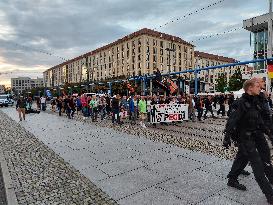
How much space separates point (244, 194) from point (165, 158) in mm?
3035

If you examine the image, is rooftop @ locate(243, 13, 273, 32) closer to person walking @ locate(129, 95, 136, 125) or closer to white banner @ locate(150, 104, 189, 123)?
white banner @ locate(150, 104, 189, 123)

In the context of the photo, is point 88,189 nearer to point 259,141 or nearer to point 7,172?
point 7,172

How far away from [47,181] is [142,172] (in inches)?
80.6

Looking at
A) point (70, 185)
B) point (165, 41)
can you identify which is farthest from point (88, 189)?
point (165, 41)

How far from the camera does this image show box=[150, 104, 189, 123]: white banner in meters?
15.5

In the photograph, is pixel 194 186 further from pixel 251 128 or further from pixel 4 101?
pixel 4 101

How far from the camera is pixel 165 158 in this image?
8.01 m

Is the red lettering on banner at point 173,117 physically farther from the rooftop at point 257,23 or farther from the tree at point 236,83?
the tree at point 236,83

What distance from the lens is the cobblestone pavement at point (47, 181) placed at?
5.32 meters

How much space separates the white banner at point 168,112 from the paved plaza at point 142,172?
451cm

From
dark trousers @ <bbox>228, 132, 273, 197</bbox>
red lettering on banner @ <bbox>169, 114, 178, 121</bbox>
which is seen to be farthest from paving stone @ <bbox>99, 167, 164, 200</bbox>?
red lettering on banner @ <bbox>169, 114, 178, 121</bbox>

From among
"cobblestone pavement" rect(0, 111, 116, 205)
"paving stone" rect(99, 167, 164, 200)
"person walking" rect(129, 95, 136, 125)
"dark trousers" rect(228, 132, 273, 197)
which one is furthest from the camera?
"person walking" rect(129, 95, 136, 125)

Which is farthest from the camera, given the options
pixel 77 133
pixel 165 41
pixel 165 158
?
pixel 165 41

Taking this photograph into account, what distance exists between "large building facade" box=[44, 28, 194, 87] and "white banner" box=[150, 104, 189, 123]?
63643 mm
